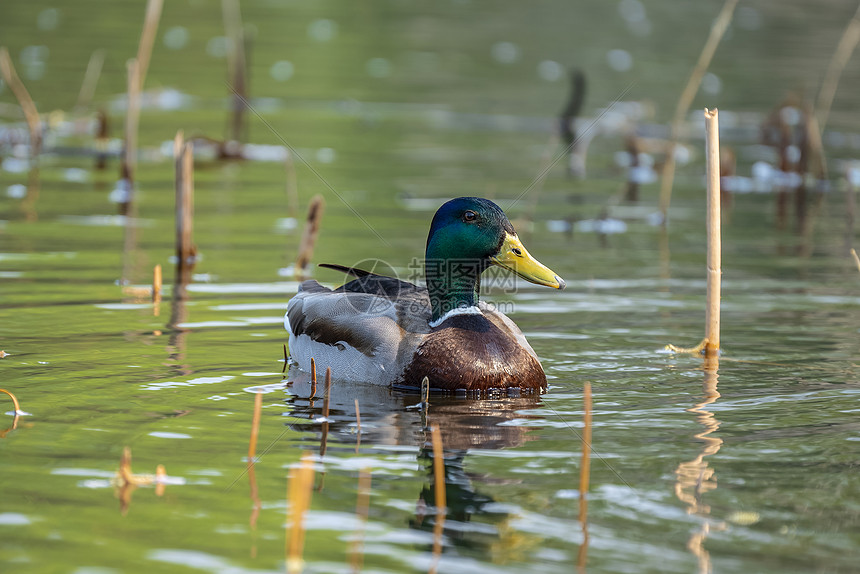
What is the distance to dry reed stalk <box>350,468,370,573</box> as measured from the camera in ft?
14.9

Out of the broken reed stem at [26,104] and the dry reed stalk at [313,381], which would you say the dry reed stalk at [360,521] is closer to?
the dry reed stalk at [313,381]

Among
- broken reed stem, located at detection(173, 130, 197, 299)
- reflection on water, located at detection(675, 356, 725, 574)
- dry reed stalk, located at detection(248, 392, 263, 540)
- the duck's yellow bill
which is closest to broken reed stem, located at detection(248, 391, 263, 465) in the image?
dry reed stalk, located at detection(248, 392, 263, 540)

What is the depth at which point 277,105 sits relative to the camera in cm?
2009

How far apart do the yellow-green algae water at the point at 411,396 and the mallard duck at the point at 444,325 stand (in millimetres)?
232

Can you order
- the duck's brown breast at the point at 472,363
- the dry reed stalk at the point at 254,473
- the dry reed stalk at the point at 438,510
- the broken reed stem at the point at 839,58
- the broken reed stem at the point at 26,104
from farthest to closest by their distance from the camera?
the broken reed stem at the point at 26,104, the broken reed stem at the point at 839,58, the duck's brown breast at the point at 472,363, the dry reed stalk at the point at 254,473, the dry reed stalk at the point at 438,510

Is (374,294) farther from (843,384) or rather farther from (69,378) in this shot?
(843,384)

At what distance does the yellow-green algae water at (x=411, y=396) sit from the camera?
488 cm

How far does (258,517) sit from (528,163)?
40.1 feet

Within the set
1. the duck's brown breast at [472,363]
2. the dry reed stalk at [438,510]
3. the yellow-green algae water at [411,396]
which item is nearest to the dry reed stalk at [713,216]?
the yellow-green algae water at [411,396]

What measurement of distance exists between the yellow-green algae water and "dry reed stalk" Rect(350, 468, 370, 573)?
5 cm

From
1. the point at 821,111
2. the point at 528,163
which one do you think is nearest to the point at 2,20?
the point at 528,163

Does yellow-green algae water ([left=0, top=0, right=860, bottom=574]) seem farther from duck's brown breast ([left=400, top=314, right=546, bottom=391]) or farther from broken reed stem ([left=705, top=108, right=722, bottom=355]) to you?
broken reed stem ([left=705, top=108, right=722, bottom=355])

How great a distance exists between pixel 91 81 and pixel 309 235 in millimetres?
10870

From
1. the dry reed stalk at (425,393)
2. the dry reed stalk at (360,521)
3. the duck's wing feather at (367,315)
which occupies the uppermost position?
the duck's wing feather at (367,315)
